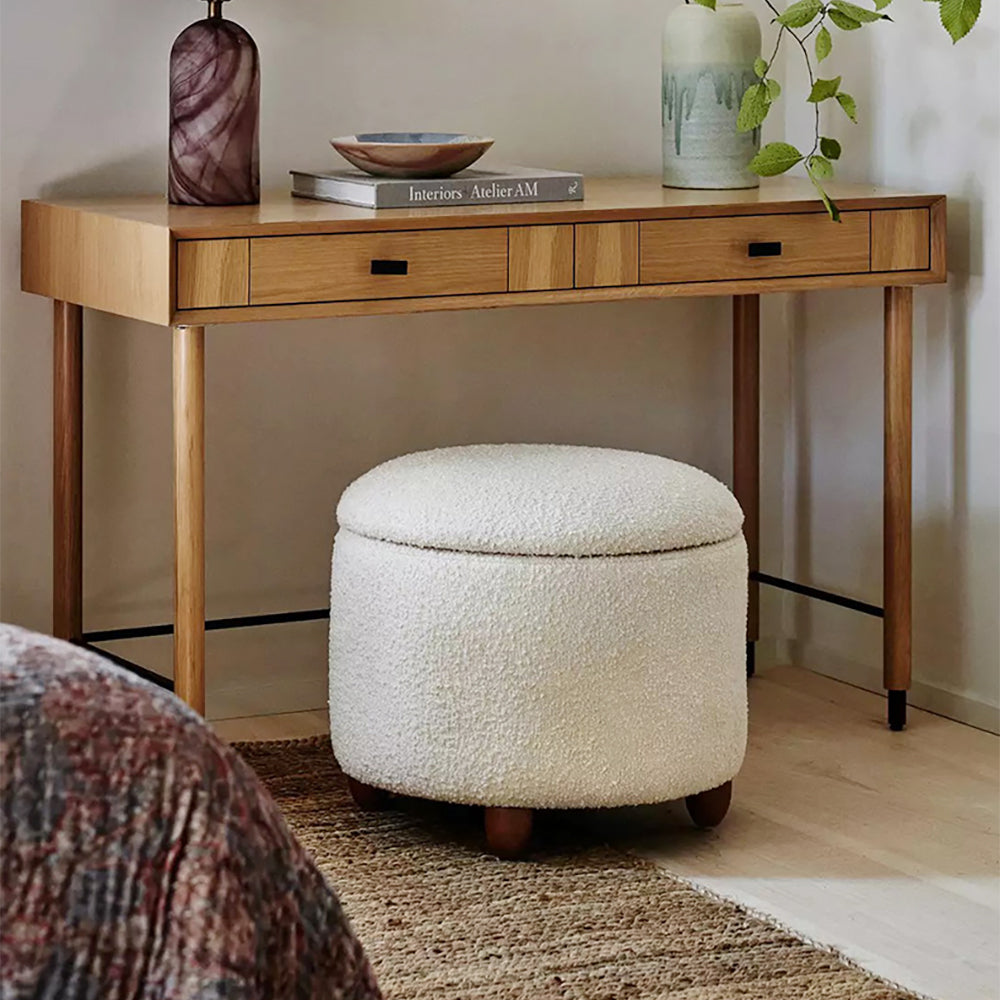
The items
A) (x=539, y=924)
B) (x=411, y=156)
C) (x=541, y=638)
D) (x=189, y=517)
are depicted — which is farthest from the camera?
(x=411, y=156)

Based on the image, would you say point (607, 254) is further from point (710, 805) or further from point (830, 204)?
point (710, 805)

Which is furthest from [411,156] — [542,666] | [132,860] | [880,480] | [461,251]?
[132,860]

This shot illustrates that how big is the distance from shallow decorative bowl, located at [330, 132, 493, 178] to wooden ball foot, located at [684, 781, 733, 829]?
2.80 ft

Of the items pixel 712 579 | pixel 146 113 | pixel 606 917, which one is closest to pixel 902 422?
pixel 712 579

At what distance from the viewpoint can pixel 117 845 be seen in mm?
933

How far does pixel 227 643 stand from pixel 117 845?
184 centimetres

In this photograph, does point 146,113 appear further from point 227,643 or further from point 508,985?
point 508,985

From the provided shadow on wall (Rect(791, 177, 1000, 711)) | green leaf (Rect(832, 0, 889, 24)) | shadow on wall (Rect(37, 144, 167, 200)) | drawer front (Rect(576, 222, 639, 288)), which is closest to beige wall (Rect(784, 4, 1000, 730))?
shadow on wall (Rect(791, 177, 1000, 711))

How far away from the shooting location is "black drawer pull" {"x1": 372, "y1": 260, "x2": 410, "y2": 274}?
2203mm

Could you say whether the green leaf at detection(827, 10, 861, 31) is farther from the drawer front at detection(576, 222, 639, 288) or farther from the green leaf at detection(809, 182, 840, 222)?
the drawer front at detection(576, 222, 639, 288)

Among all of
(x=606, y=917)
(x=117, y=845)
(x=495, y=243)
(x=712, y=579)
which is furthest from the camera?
(x=495, y=243)

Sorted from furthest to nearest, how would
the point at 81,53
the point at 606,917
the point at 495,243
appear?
the point at 81,53, the point at 495,243, the point at 606,917

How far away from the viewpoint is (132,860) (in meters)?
0.94

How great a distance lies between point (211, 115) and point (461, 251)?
382 millimetres
